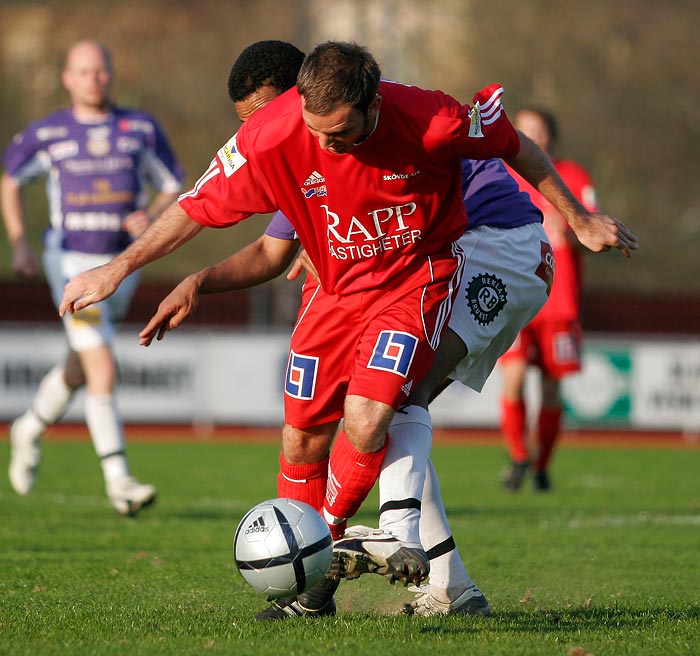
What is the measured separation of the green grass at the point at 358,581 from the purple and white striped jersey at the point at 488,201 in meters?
1.48

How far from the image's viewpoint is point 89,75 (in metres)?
7.91

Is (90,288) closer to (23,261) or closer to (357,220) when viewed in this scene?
(357,220)

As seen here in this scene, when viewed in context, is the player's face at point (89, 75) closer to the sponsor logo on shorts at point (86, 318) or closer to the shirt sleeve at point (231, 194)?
the sponsor logo on shorts at point (86, 318)

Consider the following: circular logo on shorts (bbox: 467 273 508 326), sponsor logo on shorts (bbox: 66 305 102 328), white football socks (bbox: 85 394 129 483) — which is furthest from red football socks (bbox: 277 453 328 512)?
sponsor logo on shorts (bbox: 66 305 102 328)

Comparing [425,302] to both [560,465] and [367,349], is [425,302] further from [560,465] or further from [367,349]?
[560,465]

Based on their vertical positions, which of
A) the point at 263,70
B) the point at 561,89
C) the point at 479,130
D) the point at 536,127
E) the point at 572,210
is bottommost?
the point at 572,210

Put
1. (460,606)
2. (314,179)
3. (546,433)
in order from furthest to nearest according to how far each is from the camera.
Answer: (546,433)
(460,606)
(314,179)

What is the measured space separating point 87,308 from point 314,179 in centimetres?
382

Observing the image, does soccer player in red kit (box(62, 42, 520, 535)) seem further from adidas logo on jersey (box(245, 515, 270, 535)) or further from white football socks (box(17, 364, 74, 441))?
white football socks (box(17, 364, 74, 441))

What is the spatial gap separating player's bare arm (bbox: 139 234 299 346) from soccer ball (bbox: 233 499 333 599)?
0.78m

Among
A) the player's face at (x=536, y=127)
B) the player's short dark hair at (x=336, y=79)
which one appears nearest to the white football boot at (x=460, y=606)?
the player's short dark hair at (x=336, y=79)

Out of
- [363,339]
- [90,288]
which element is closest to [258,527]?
[363,339]

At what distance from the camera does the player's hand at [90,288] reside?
4.13 metres

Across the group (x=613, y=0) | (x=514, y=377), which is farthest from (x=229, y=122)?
(x=514, y=377)
